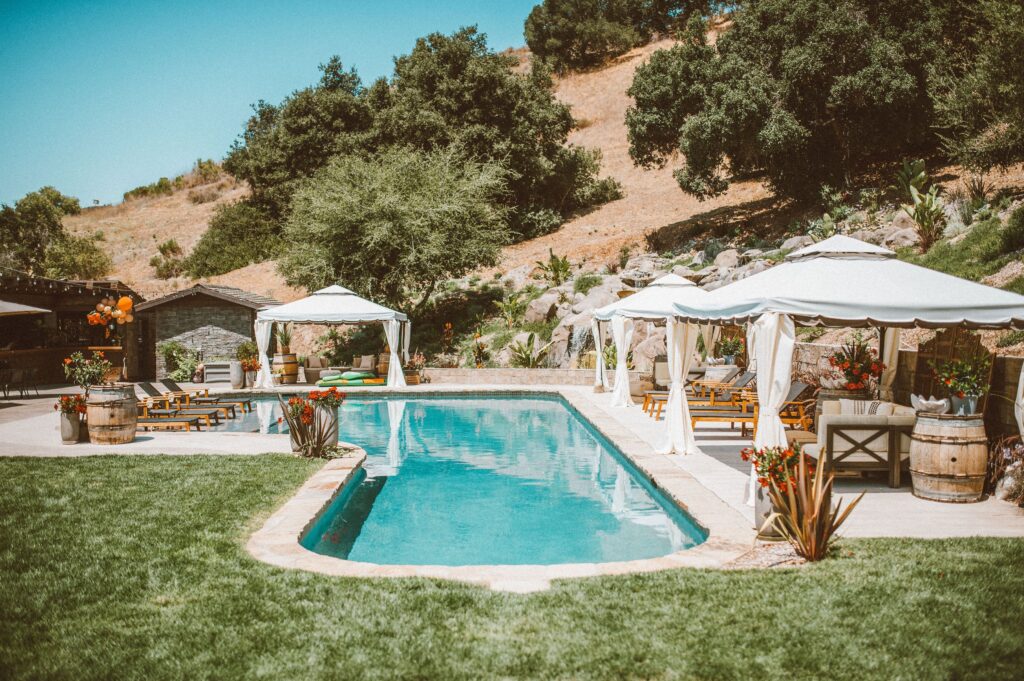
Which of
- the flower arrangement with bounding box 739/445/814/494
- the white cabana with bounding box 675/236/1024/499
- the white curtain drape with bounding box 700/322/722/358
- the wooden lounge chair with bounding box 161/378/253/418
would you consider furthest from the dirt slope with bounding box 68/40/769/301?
the flower arrangement with bounding box 739/445/814/494

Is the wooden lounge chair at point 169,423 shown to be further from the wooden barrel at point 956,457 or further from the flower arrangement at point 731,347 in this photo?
the flower arrangement at point 731,347

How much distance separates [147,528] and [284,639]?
10.1ft

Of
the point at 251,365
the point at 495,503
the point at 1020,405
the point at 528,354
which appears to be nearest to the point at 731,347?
the point at 528,354

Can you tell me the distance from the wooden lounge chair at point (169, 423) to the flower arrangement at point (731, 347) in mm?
12577

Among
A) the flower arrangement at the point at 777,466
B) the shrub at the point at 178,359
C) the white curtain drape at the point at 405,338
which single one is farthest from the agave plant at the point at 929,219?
the shrub at the point at 178,359

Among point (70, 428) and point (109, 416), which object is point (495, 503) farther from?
point (70, 428)

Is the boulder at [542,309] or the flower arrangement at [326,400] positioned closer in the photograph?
the flower arrangement at [326,400]

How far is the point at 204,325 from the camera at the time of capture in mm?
24891

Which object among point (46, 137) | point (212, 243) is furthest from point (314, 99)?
point (46, 137)

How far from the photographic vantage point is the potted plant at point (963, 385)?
751 centimetres

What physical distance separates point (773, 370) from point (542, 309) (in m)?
18.2

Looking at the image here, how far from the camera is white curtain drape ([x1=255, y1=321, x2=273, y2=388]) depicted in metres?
21.2

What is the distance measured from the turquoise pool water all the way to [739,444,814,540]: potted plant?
93cm

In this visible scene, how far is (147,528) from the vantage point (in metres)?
6.66
